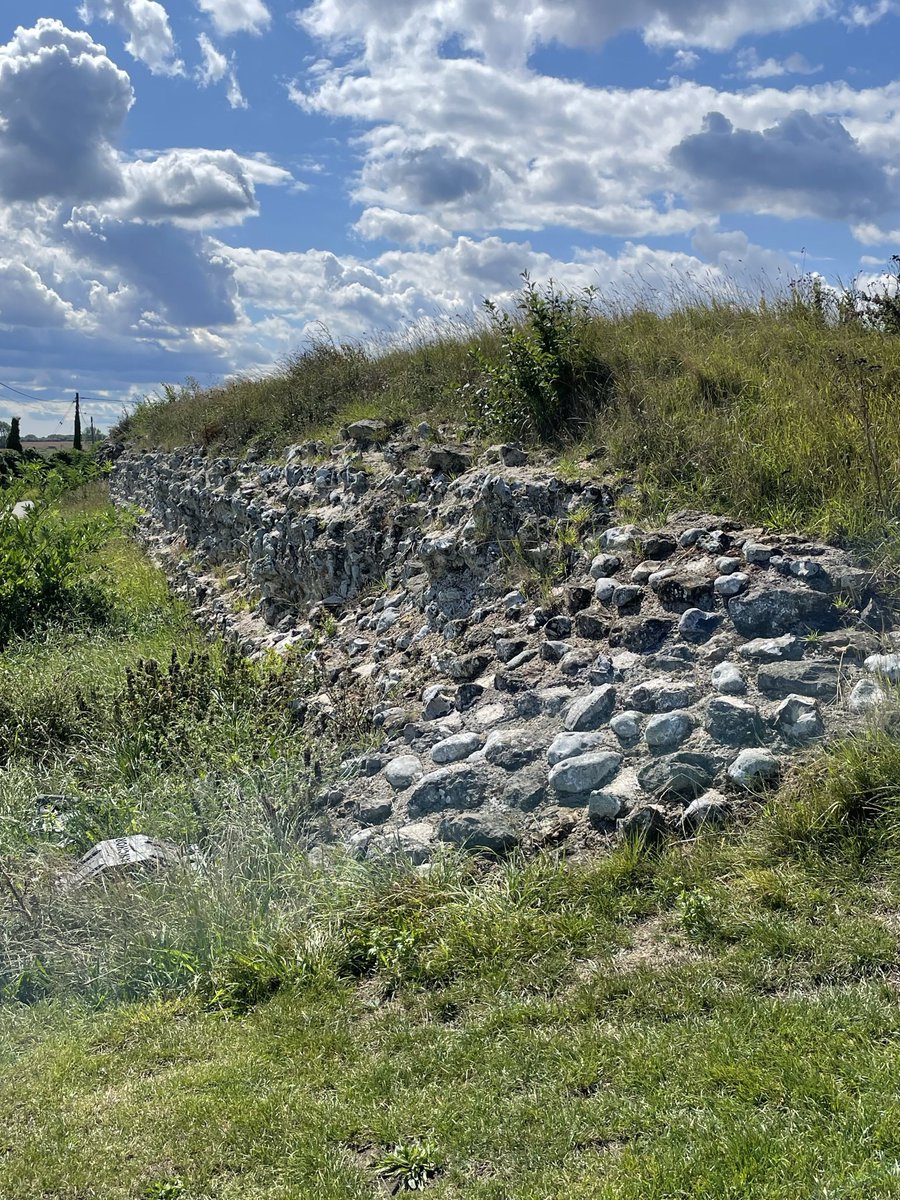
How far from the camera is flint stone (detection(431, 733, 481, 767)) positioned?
562cm

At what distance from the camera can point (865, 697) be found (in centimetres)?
478

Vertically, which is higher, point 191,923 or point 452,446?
point 452,446

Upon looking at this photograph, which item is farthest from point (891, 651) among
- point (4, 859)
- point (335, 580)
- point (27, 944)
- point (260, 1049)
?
point (335, 580)

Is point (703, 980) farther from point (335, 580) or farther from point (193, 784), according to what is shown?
point (335, 580)

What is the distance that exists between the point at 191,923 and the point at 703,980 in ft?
8.25

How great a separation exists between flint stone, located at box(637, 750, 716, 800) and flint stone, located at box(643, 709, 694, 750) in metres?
0.15

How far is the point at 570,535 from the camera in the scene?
7211mm

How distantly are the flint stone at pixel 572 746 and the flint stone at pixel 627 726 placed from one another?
0.31 feet

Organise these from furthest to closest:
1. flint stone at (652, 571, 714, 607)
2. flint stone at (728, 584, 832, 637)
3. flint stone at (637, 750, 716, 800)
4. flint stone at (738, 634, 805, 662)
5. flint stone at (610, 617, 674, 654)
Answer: flint stone at (652, 571, 714, 607) < flint stone at (610, 617, 674, 654) < flint stone at (728, 584, 832, 637) < flint stone at (738, 634, 805, 662) < flint stone at (637, 750, 716, 800)

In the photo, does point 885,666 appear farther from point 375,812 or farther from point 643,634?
point 375,812

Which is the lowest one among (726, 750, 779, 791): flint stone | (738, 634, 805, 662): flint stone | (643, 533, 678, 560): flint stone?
(726, 750, 779, 791): flint stone

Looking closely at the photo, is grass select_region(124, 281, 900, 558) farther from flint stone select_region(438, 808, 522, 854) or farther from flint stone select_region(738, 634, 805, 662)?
flint stone select_region(438, 808, 522, 854)

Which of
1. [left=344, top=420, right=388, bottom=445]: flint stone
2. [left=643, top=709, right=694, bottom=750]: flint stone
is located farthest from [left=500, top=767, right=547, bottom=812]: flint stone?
[left=344, top=420, right=388, bottom=445]: flint stone

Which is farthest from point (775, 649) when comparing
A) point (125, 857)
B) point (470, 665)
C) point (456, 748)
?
point (125, 857)
